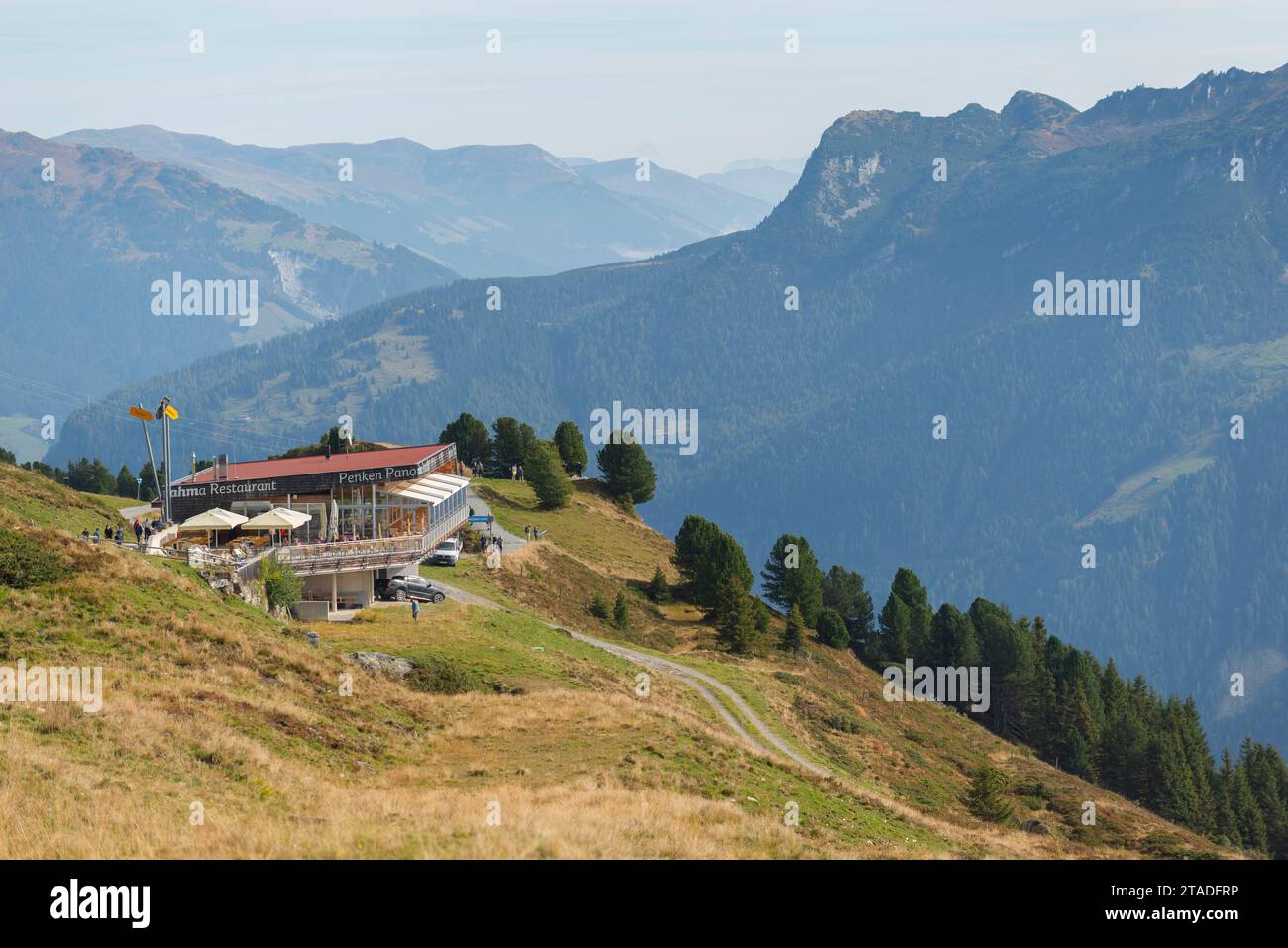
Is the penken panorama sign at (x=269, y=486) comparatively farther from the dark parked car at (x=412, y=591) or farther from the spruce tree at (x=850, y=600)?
the spruce tree at (x=850, y=600)

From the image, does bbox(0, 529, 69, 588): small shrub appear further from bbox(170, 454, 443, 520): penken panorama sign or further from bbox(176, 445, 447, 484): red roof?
bbox(176, 445, 447, 484): red roof

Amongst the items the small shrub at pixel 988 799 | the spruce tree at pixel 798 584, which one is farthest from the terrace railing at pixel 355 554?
the spruce tree at pixel 798 584

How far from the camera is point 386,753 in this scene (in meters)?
35.1

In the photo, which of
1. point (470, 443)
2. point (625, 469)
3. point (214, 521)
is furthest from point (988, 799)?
point (470, 443)

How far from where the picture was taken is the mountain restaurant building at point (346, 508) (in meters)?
63.9

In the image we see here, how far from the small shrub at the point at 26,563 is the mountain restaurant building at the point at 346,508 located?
63.1ft

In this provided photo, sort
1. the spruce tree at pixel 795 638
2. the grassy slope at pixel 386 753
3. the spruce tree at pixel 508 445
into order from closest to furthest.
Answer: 1. the grassy slope at pixel 386 753
2. the spruce tree at pixel 795 638
3. the spruce tree at pixel 508 445

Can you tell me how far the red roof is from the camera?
75.7m

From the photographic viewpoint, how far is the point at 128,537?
62719 mm

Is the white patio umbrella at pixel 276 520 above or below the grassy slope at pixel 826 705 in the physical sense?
above

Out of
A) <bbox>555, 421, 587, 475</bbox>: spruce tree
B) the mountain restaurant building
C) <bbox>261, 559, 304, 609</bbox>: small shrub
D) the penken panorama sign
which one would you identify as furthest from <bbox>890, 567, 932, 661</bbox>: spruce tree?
<bbox>261, 559, 304, 609</bbox>: small shrub

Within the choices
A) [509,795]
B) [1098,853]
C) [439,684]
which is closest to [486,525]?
[439,684]

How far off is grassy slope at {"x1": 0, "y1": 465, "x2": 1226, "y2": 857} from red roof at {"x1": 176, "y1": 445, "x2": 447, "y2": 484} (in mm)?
10933

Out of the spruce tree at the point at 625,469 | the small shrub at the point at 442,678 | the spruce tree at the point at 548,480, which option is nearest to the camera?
the small shrub at the point at 442,678
